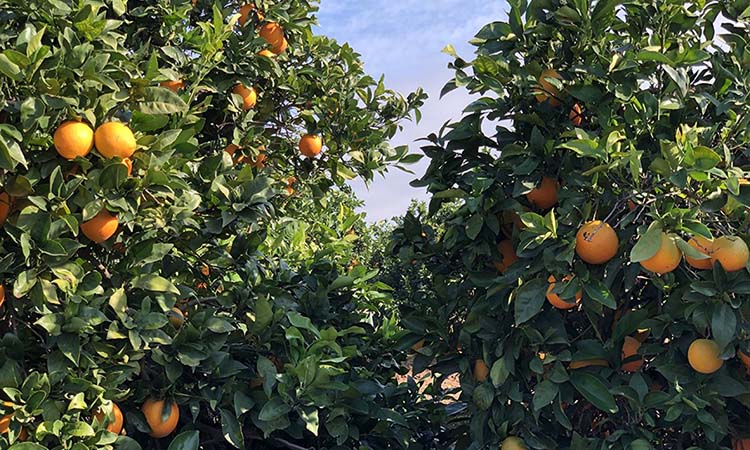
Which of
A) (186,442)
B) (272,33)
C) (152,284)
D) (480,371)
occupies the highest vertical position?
(272,33)

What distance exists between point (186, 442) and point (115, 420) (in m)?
0.18

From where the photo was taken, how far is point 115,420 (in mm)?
1573

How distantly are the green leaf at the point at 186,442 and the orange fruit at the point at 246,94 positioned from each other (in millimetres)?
1158

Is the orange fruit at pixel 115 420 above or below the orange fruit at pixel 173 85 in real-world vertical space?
below

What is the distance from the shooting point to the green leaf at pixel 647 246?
50.9 inches

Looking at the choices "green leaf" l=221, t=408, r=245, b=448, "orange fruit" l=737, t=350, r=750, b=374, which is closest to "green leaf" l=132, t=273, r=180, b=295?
"green leaf" l=221, t=408, r=245, b=448

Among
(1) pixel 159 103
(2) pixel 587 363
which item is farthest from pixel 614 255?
(1) pixel 159 103

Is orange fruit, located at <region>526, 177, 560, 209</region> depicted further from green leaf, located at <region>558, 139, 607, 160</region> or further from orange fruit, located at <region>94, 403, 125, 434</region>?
orange fruit, located at <region>94, 403, 125, 434</region>

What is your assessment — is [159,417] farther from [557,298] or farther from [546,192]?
[546,192]

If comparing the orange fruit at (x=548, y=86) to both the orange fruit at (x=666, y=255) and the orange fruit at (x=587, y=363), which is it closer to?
the orange fruit at (x=666, y=255)

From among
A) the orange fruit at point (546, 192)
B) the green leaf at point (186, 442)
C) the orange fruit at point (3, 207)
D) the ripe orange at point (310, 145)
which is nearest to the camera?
the orange fruit at point (3, 207)

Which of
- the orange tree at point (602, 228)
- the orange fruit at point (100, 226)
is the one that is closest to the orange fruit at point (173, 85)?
the orange fruit at point (100, 226)

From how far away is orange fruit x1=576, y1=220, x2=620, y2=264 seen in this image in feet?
4.80

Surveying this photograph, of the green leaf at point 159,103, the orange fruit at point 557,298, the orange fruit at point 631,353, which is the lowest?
the orange fruit at point 631,353
